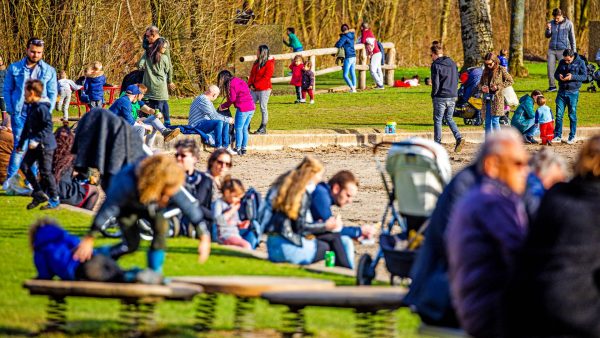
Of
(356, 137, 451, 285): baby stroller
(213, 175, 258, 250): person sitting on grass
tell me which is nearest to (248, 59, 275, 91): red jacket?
(213, 175, 258, 250): person sitting on grass

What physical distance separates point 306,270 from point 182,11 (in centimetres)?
2489

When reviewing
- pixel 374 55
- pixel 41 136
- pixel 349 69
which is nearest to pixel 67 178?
pixel 41 136

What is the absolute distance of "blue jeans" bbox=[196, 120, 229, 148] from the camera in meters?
23.1

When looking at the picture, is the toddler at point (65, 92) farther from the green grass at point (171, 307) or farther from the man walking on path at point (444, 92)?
the green grass at point (171, 307)

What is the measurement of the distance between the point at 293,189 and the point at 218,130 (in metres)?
11.4

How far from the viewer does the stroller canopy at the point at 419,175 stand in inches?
433

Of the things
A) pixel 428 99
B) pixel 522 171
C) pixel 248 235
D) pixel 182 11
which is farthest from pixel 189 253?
pixel 182 11

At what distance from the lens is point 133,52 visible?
36.2 m

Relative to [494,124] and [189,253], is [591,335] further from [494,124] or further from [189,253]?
[494,124]

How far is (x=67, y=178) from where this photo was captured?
633 inches

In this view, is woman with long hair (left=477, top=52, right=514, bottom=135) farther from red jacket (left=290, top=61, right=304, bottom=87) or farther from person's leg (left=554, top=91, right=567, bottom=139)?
red jacket (left=290, top=61, right=304, bottom=87)

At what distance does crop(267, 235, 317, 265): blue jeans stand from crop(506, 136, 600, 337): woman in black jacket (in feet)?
17.8

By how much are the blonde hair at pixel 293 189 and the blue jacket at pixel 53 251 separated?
2.99 m

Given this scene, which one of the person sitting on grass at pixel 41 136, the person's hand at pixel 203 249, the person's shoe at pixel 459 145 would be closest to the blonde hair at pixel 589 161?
the person's hand at pixel 203 249
